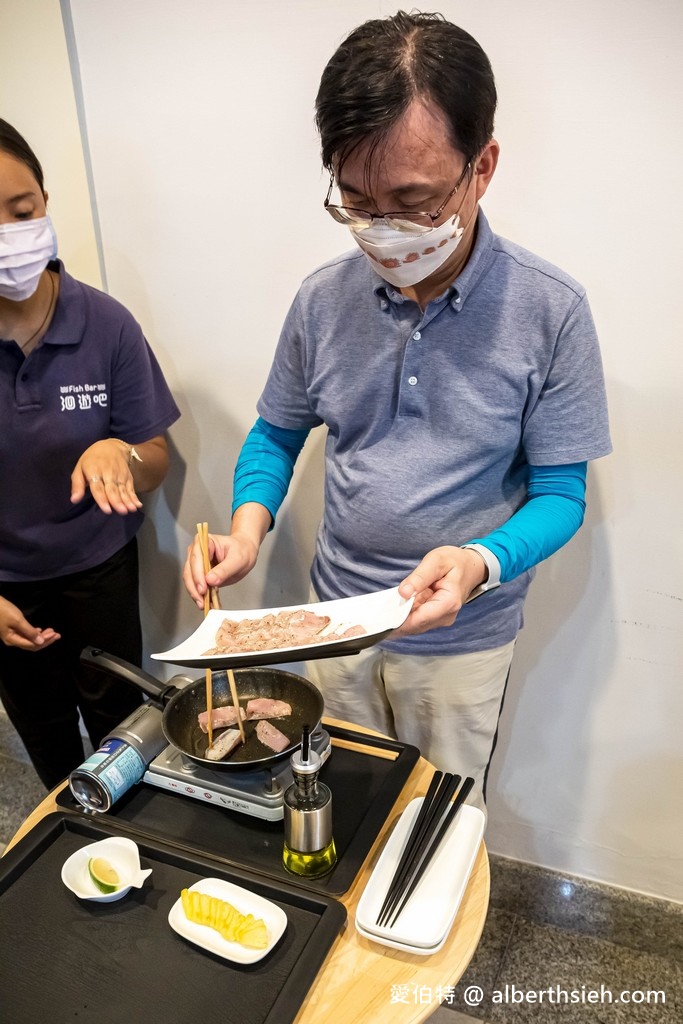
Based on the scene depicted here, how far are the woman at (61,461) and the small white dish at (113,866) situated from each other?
0.63 m

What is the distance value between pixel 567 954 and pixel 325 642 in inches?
58.3

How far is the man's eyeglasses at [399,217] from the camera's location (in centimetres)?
110

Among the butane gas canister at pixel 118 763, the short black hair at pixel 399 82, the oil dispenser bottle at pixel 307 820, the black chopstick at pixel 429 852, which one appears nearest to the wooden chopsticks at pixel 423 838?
the black chopstick at pixel 429 852

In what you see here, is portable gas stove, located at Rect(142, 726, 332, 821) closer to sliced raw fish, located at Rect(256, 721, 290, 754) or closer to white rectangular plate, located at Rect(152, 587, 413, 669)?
sliced raw fish, located at Rect(256, 721, 290, 754)

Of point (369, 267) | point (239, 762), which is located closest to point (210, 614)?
point (239, 762)

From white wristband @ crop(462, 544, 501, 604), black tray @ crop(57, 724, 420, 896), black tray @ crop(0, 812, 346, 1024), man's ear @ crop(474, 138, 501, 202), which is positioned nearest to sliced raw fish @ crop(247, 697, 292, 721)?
black tray @ crop(57, 724, 420, 896)

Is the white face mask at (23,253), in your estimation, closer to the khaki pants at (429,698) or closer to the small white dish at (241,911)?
the khaki pants at (429,698)

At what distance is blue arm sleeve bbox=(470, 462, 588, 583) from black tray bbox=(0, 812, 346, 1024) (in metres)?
0.58

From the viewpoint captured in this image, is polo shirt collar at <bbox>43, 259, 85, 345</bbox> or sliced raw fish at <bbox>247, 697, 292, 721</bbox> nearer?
sliced raw fish at <bbox>247, 697, 292, 721</bbox>

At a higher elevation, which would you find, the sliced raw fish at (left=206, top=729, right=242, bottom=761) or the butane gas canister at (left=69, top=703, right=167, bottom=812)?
the sliced raw fish at (left=206, top=729, right=242, bottom=761)

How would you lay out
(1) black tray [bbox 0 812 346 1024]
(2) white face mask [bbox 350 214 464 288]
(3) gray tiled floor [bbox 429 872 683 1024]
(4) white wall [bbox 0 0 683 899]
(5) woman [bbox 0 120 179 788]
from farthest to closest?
(3) gray tiled floor [bbox 429 872 683 1024]
(5) woman [bbox 0 120 179 788]
(4) white wall [bbox 0 0 683 899]
(2) white face mask [bbox 350 214 464 288]
(1) black tray [bbox 0 812 346 1024]

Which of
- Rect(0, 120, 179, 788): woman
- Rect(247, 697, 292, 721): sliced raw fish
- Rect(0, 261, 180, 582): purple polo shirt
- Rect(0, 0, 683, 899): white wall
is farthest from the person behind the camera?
Rect(0, 261, 180, 582): purple polo shirt

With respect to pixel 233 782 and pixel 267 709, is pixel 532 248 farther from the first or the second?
pixel 233 782

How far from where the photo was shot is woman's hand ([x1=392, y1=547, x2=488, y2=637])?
1086 mm
